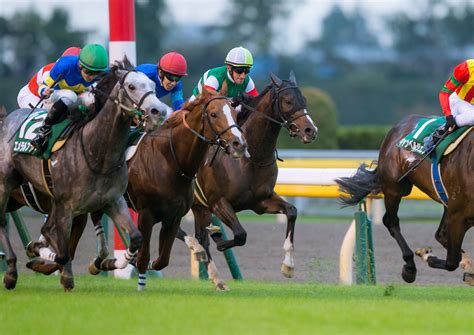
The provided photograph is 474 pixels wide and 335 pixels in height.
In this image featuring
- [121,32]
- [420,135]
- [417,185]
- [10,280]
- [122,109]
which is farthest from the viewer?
[121,32]

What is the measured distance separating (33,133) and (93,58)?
76cm

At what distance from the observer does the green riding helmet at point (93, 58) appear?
8.20 metres

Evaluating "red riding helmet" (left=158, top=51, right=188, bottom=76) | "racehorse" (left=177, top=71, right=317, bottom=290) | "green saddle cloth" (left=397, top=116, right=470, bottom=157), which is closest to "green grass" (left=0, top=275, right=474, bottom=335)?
"racehorse" (left=177, top=71, right=317, bottom=290)

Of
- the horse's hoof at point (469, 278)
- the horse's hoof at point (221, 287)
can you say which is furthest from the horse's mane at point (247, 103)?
the horse's hoof at point (469, 278)

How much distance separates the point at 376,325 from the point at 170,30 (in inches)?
1228

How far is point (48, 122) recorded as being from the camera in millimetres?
8344

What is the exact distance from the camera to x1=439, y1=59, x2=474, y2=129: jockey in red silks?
8.80 meters

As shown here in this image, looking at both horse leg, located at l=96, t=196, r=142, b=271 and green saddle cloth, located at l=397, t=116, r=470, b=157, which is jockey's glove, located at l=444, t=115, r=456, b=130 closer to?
green saddle cloth, located at l=397, t=116, r=470, b=157

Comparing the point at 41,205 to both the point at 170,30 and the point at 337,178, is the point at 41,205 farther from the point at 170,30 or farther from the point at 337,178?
the point at 170,30

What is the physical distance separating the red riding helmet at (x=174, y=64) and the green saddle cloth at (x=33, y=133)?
0.92 meters

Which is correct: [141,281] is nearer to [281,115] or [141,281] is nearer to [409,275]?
[281,115]

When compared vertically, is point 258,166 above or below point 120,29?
below

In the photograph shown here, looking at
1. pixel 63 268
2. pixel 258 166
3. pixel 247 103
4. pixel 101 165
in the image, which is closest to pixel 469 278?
pixel 258 166

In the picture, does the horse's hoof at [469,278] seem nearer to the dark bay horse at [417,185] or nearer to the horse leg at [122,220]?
the dark bay horse at [417,185]
